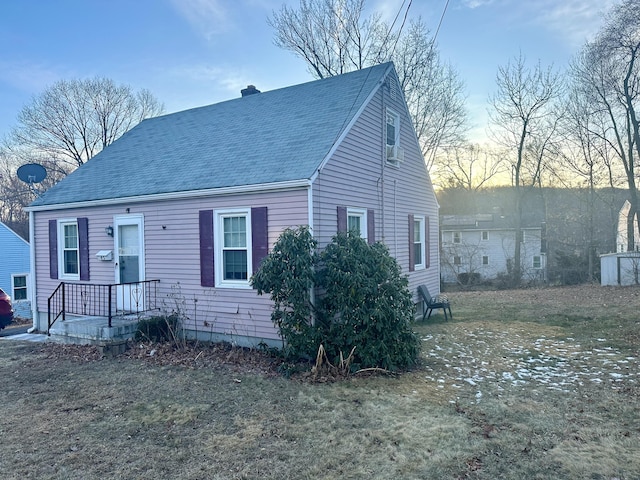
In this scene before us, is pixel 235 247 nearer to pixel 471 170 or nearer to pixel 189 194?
pixel 189 194

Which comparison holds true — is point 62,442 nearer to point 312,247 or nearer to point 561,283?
point 312,247

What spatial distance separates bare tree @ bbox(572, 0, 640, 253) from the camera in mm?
18453

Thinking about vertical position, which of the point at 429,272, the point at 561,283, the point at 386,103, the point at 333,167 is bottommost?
the point at 561,283

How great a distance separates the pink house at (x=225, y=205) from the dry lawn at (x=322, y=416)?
1397 mm

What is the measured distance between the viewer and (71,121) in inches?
1067

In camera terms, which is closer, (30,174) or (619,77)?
(30,174)

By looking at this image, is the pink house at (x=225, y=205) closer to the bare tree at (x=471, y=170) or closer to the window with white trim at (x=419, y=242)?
the window with white trim at (x=419, y=242)

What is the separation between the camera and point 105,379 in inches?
263

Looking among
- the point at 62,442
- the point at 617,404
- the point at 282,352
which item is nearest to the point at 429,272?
the point at 282,352

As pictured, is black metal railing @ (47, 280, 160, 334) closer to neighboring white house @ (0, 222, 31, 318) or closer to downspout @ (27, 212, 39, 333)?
downspout @ (27, 212, 39, 333)

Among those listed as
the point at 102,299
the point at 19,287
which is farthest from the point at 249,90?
the point at 19,287

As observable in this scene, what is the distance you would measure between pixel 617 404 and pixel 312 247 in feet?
15.1

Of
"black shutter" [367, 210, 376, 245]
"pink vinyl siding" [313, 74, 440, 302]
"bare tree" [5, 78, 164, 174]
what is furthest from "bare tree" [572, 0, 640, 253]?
"bare tree" [5, 78, 164, 174]

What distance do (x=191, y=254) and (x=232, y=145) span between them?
8.94 feet
